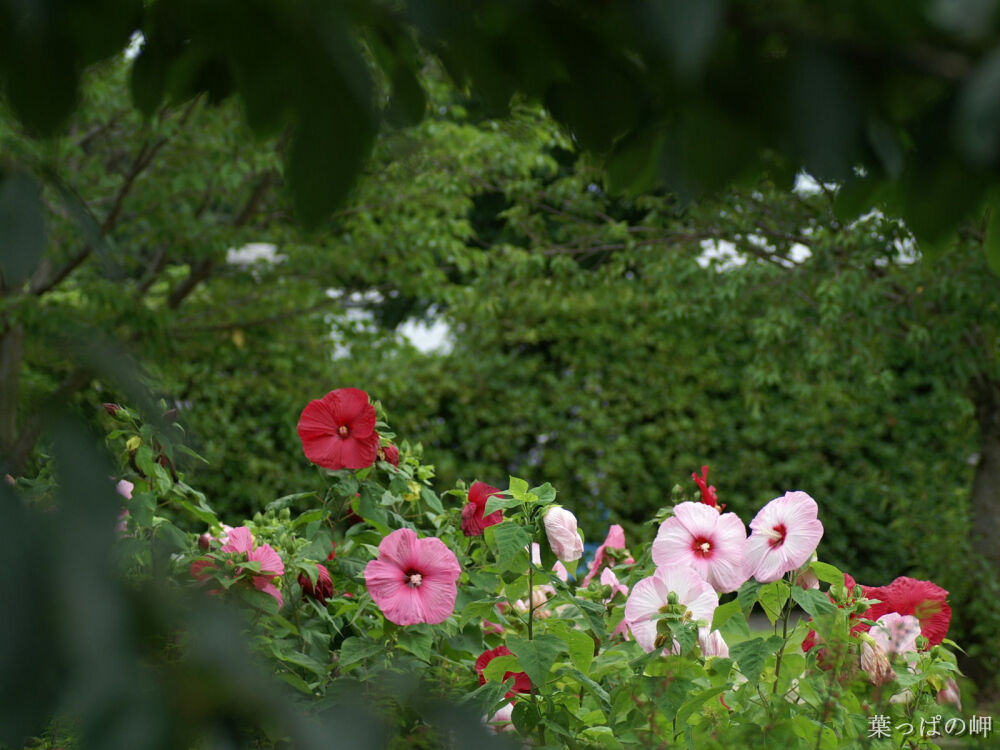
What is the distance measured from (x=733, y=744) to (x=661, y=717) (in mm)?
152

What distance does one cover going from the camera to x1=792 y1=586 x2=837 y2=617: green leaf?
1.60 metres

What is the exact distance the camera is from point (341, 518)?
6.86 ft

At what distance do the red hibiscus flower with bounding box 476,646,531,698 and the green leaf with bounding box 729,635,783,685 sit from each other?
359 millimetres

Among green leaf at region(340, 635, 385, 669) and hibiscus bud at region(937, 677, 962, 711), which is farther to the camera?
hibiscus bud at region(937, 677, 962, 711)

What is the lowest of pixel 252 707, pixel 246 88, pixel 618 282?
pixel 618 282

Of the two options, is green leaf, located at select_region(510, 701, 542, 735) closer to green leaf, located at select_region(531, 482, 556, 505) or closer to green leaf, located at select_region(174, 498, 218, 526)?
green leaf, located at select_region(531, 482, 556, 505)

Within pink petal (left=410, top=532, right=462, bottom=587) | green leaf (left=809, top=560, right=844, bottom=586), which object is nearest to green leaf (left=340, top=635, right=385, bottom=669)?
pink petal (left=410, top=532, right=462, bottom=587)

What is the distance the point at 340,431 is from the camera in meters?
1.92

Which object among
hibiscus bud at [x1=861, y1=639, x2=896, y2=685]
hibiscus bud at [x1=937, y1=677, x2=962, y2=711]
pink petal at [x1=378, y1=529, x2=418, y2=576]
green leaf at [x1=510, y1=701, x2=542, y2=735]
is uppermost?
pink petal at [x1=378, y1=529, x2=418, y2=576]

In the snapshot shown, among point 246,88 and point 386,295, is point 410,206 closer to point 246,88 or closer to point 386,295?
point 386,295

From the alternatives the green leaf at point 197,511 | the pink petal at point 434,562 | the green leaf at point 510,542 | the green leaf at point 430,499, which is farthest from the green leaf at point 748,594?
the green leaf at point 197,511

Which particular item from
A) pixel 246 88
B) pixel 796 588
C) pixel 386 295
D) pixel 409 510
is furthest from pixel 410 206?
pixel 246 88

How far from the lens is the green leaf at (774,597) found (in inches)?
66.4

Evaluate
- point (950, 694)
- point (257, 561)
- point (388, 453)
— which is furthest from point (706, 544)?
point (257, 561)
